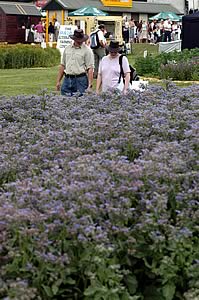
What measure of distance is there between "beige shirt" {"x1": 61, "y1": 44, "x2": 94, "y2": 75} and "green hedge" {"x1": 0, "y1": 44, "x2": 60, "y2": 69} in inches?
594

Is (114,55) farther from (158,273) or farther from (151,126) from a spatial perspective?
(158,273)

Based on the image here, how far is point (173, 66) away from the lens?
60.8ft

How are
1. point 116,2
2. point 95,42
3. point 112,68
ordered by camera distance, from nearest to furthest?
point 112,68 < point 95,42 < point 116,2

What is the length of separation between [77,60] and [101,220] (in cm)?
753

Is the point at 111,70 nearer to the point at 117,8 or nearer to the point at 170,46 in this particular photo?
the point at 170,46

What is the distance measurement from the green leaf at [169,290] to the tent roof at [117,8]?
139 feet

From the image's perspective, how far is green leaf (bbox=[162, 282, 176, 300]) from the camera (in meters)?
3.46

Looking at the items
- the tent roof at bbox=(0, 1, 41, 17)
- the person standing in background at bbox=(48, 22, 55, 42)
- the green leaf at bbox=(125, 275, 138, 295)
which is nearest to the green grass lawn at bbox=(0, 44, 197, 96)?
the green leaf at bbox=(125, 275, 138, 295)

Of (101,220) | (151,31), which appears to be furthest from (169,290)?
(151,31)

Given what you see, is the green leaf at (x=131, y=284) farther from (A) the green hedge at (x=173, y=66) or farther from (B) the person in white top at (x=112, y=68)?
(A) the green hedge at (x=173, y=66)

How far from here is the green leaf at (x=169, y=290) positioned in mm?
3457

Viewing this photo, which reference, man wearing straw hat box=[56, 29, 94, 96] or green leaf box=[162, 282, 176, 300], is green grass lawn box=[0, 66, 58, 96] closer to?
man wearing straw hat box=[56, 29, 94, 96]

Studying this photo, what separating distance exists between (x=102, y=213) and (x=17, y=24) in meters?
37.3

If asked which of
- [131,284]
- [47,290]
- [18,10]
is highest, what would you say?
[18,10]
